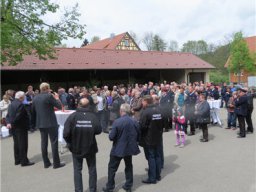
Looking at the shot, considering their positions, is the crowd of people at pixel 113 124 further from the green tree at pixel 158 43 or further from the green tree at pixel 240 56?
the green tree at pixel 158 43

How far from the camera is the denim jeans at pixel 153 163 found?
553 cm

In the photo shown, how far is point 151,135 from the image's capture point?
5.60 metres

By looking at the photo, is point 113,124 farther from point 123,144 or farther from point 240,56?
point 240,56

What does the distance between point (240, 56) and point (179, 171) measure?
125 ft

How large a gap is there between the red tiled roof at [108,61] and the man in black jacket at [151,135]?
16079 millimetres

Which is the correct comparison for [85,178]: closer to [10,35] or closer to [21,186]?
[21,186]

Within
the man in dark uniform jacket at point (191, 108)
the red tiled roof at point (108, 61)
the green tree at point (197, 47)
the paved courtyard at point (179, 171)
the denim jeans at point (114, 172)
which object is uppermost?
the green tree at point (197, 47)

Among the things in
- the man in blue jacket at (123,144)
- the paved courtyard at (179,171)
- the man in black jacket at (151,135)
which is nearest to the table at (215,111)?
the paved courtyard at (179,171)

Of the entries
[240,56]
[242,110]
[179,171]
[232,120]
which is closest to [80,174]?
[179,171]

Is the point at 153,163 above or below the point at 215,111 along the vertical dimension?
below

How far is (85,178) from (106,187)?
0.93 metres

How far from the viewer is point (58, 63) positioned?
22.2 meters

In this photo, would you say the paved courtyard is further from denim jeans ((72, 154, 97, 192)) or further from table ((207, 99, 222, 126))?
table ((207, 99, 222, 126))

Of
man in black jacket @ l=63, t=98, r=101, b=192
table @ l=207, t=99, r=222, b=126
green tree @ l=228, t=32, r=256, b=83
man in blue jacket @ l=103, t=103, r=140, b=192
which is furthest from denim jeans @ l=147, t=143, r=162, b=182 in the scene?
green tree @ l=228, t=32, r=256, b=83
